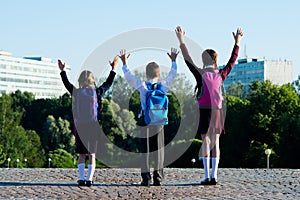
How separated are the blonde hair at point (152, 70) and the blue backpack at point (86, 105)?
0.97 m

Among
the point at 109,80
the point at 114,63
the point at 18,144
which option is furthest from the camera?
the point at 18,144

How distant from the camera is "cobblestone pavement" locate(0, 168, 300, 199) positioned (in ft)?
41.3

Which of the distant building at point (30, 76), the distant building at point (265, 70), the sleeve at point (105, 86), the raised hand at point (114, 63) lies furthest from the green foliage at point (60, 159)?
the distant building at point (265, 70)

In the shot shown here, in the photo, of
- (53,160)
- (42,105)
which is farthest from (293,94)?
(42,105)

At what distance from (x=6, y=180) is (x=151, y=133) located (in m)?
3.33

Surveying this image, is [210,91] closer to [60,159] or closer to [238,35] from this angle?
[238,35]

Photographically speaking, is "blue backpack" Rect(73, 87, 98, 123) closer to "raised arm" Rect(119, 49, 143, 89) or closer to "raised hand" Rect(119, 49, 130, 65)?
"raised arm" Rect(119, 49, 143, 89)

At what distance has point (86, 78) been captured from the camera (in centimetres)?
1399

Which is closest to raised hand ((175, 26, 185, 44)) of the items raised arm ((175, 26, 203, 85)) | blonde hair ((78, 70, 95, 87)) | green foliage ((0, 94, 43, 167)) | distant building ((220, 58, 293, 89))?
raised arm ((175, 26, 203, 85))

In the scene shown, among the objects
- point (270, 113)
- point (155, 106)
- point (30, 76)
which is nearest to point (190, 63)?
point (155, 106)

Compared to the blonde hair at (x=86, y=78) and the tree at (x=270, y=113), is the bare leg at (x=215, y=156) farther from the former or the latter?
the tree at (x=270, y=113)

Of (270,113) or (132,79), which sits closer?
(132,79)

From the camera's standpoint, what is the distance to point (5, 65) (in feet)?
597

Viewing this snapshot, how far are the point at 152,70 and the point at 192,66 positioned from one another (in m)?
0.67
